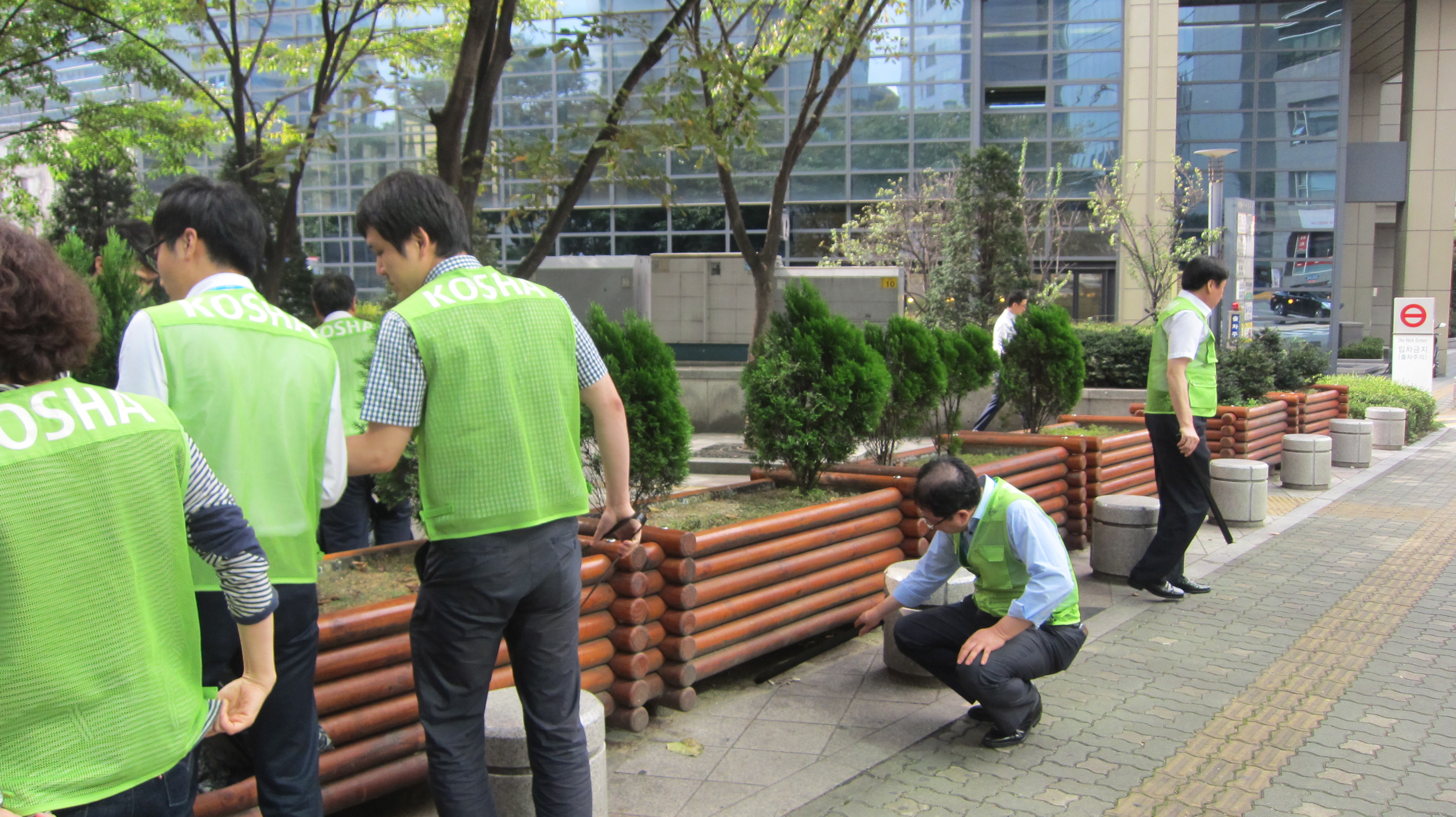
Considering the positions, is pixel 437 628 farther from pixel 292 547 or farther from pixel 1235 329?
pixel 1235 329

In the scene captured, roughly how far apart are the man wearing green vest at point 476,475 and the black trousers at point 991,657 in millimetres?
1904

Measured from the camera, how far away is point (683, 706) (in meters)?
4.71

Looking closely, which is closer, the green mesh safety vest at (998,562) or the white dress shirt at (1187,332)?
the green mesh safety vest at (998,562)

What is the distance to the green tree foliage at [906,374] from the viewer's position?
290 inches

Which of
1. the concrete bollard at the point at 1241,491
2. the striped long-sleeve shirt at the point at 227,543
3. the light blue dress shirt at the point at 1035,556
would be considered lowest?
the concrete bollard at the point at 1241,491

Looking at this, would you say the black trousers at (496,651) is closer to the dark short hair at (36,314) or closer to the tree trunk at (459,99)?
the dark short hair at (36,314)

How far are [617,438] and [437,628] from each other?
29.3 inches

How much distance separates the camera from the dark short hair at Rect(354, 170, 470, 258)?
2.94m

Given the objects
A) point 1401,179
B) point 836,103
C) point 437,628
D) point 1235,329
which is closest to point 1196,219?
point 1401,179

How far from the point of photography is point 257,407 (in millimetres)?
2686

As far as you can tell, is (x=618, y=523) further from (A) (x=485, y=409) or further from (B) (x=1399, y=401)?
(B) (x=1399, y=401)

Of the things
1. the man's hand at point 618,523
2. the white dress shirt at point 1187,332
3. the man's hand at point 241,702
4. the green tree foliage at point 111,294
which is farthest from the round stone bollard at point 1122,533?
the man's hand at point 241,702

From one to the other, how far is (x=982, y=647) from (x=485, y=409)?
2.38 metres

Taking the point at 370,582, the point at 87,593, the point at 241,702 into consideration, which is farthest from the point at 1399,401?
the point at 87,593
